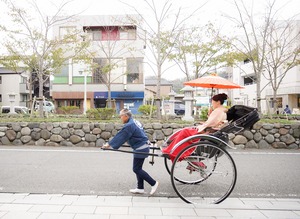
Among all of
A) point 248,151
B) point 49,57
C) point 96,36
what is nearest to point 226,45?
point 248,151

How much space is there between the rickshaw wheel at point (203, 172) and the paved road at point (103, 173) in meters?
0.28

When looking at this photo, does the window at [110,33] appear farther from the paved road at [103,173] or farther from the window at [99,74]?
the paved road at [103,173]

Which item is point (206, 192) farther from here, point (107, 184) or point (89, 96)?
point (89, 96)

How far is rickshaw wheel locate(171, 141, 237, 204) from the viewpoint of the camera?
12.6 ft

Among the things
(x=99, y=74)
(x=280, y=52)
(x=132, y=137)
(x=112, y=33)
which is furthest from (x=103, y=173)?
(x=99, y=74)

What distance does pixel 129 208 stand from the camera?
11.7 feet

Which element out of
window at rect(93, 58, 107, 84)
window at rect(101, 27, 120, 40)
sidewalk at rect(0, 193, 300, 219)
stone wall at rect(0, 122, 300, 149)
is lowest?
sidewalk at rect(0, 193, 300, 219)

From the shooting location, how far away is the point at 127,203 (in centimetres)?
375

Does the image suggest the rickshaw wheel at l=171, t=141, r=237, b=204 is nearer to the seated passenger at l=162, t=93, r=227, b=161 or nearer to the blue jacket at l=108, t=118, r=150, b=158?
the seated passenger at l=162, t=93, r=227, b=161

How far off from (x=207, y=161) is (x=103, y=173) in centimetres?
248

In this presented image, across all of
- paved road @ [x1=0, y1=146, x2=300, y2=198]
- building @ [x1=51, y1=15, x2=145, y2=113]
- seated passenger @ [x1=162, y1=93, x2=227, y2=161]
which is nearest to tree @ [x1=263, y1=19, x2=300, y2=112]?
paved road @ [x1=0, y1=146, x2=300, y2=198]

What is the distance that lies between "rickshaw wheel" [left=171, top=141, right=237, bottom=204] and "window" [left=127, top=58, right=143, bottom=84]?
2420 cm

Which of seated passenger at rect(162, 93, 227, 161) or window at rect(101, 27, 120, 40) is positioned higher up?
window at rect(101, 27, 120, 40)

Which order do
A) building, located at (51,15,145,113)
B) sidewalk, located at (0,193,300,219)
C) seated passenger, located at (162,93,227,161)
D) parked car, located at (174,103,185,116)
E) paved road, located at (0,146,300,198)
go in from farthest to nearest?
1. building, located at (51,15,145,113)
2. parked car, located at (174,103,185,116)
3. paved road, located at (0,146,300,198)
4. seated passenger, located at (162,93,227,161)
5. sidewalk, located at (0,193,300,219)
